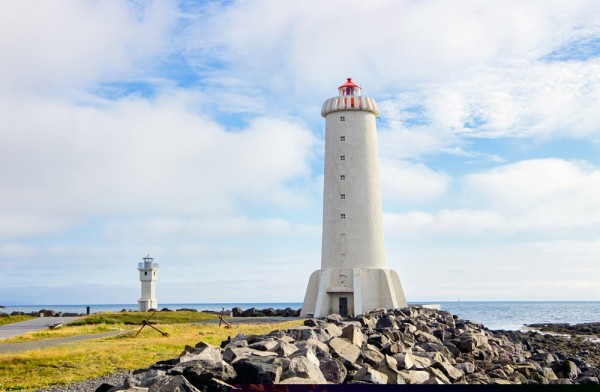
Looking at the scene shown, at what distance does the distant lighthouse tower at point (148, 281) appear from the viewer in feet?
177

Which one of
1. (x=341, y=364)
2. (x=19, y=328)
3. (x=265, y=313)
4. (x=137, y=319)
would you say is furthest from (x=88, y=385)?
(x=265, y=313)

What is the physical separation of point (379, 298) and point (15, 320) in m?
25.2

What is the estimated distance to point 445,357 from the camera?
13.5 metres

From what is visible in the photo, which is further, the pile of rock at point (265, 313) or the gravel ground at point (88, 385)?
the pile of rock at point (265, 313)

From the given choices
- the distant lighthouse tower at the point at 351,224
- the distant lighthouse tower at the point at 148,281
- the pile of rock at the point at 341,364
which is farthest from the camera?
the distant lighthouse tower at the point at 148,281

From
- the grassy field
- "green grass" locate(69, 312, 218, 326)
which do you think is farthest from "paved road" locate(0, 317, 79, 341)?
the grassy field

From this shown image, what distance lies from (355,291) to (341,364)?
19.0 metres

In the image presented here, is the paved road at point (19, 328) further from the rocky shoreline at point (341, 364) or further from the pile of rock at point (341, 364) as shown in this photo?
the pile of rock at point (341, 364)

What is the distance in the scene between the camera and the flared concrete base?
97.2 feet

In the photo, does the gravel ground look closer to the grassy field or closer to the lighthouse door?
the grassy field

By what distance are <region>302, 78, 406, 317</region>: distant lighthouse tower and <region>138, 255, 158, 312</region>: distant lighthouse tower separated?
1032 inches

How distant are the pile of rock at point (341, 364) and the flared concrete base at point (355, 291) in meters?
11.9

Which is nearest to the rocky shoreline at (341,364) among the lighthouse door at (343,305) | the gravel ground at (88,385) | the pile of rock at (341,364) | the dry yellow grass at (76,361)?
the pile of rock at (341,364)

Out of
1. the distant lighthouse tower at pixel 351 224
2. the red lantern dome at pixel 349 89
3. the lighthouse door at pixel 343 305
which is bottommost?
the lighthouse door at pixel 343 305
